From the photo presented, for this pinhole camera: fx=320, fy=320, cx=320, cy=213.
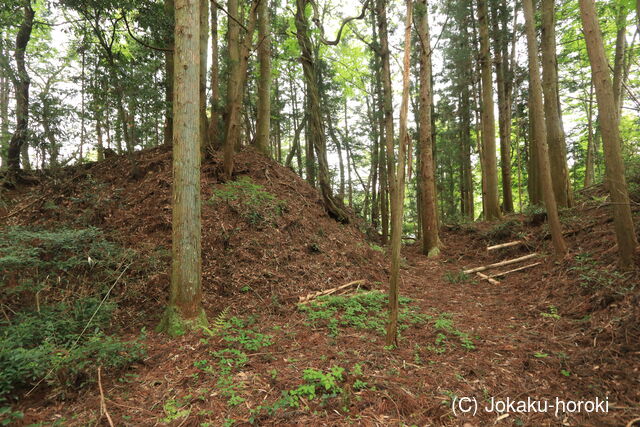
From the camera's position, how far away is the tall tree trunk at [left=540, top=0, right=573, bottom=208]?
8.29 meters

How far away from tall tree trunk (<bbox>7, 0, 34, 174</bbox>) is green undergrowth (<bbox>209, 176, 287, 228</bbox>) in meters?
5.96

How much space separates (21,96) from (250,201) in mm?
7679

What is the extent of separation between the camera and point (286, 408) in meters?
2.86

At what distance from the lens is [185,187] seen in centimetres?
436

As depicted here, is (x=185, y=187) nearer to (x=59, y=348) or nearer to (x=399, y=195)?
(x=59, y=348)

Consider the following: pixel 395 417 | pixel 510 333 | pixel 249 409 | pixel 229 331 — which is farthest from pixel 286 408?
pixel 510 333

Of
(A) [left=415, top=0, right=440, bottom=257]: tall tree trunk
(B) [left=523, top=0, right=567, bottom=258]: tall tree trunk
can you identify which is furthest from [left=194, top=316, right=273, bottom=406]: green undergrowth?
(A) [left=415, top=0, right=440, bottom=257]: tall tree trunk

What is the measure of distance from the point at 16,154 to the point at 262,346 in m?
10.6

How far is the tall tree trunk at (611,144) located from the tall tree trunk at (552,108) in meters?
3.41

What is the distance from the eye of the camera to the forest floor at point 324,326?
292 centimetres

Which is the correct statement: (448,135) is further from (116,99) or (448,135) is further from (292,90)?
(116,99)

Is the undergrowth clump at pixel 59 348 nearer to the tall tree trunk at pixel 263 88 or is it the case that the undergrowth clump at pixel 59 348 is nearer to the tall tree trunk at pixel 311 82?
the tall tree trunk at pixel 311 82

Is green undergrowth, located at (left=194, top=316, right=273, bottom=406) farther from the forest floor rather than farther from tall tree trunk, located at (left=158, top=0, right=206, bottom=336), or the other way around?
tall tree trunk, located at (left=158, top=0, right=206, bottom=336)

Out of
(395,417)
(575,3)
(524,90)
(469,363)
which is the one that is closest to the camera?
(395,417)
